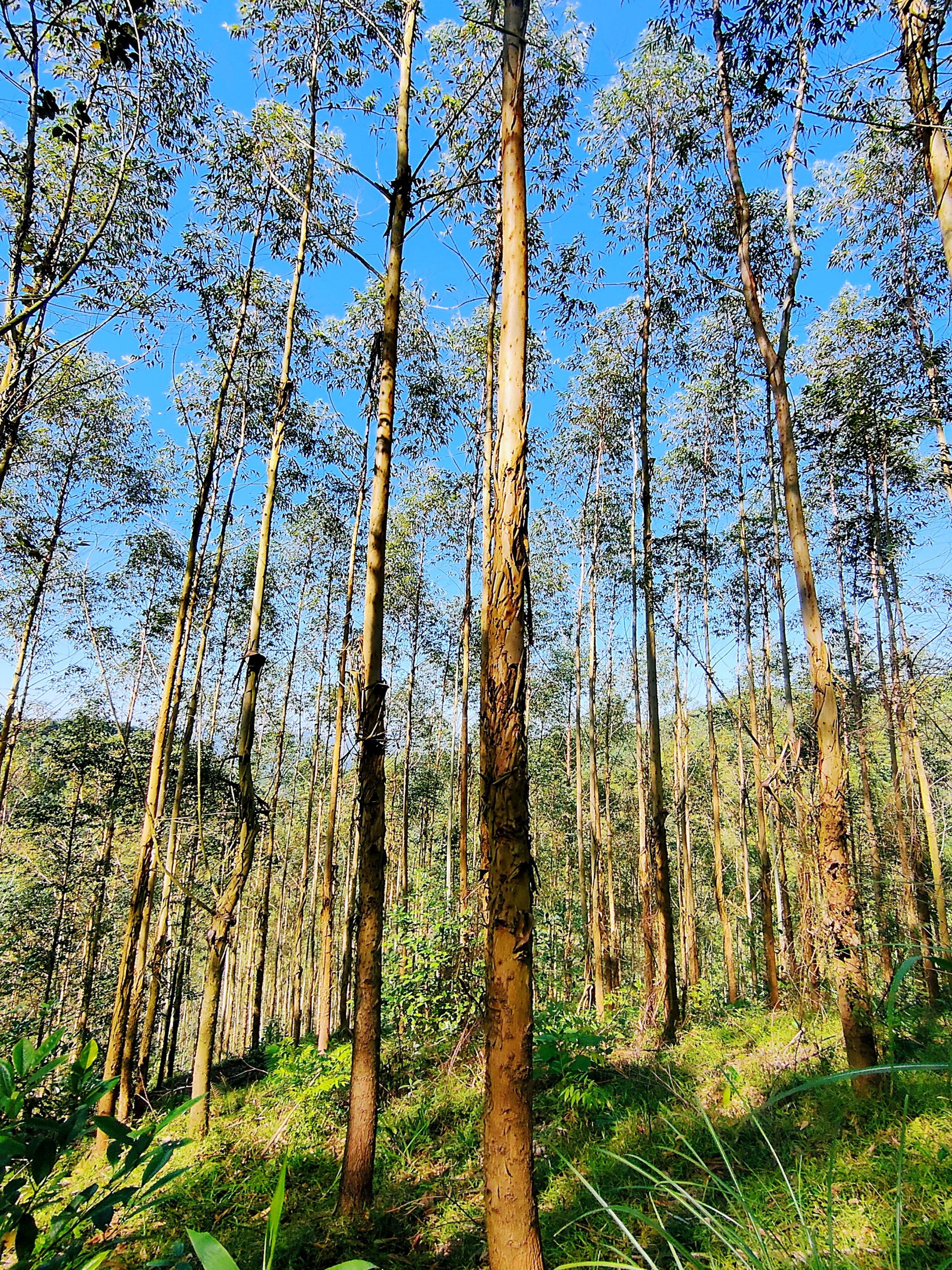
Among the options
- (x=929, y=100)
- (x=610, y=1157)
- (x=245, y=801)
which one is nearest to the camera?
(x=610, y=1157)

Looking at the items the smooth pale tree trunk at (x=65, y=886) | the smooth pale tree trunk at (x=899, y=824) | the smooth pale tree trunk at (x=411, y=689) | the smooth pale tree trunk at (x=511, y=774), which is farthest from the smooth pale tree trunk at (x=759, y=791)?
the smooth pale tree trunk at (x=65, y=886)

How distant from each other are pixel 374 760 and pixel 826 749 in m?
2.88

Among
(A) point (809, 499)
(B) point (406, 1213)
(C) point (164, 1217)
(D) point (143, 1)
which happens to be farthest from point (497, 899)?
(A) point (809, 499)

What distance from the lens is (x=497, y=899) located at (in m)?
1.97

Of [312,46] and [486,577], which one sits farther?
[312,46]

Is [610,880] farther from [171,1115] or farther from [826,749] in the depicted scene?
[171,1115]

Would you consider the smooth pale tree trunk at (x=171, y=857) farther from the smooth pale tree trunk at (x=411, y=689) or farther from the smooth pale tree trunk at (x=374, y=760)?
the smooth pale tree trunk at (x=411, y=689)

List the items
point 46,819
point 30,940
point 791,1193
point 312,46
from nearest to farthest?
point 791,1193
point 312,46
point 46,819
point 30,940

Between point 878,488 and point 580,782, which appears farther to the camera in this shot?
point 580,782

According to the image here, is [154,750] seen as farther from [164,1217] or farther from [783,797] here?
[783,797]

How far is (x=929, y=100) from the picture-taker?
3.06 metres

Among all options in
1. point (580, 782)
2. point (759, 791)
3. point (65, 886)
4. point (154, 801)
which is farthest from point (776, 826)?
point (65, 886)

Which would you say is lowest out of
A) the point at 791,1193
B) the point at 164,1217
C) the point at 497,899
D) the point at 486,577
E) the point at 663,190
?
the point at 164,1217

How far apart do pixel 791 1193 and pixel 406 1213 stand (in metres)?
3.53
